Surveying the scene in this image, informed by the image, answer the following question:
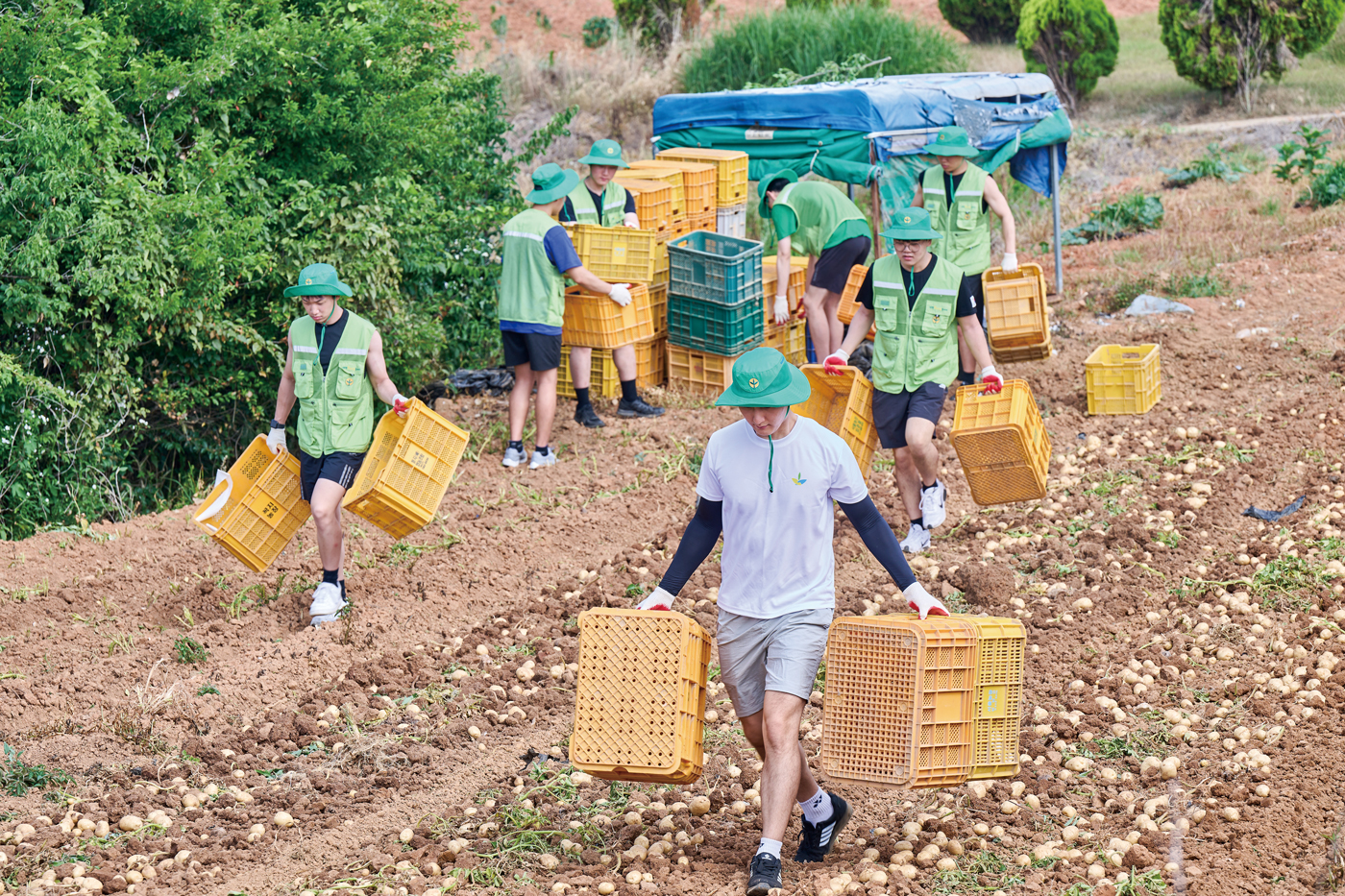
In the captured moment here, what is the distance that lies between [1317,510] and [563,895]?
561 centimetres

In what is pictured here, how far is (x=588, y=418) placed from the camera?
10531mm

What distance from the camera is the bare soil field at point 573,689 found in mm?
5062

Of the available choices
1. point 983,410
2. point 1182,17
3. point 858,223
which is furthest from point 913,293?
point 1182,17

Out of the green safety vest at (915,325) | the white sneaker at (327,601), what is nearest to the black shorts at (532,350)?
the white sneaker at (327,601)

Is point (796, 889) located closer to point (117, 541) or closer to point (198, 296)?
point (117, 541)

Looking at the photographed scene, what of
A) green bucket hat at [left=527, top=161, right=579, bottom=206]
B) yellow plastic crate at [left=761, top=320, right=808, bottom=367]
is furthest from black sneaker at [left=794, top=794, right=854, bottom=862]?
yellow plastic crate at [left=761, top=320, right=808, bottom=367]

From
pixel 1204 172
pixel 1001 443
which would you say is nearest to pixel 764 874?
pixel 1001 443

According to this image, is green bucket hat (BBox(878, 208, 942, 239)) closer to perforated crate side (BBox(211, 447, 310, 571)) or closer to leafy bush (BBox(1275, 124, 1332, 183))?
perforated crate side (BBox(211, 447, 310, 571))

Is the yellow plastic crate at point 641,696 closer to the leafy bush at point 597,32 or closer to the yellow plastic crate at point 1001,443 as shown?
the yellow plastic crate at point 1001,443

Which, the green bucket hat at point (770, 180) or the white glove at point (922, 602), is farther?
the green bucket hat at point (770, 180)

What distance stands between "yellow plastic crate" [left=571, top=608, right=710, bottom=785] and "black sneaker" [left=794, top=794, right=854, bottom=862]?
1.83ft

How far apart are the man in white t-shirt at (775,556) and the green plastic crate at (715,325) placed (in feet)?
19.4

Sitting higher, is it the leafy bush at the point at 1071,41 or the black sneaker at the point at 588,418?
the leafy bush at the point at 1071,41

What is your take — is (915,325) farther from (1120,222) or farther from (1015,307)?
(1120,222)
